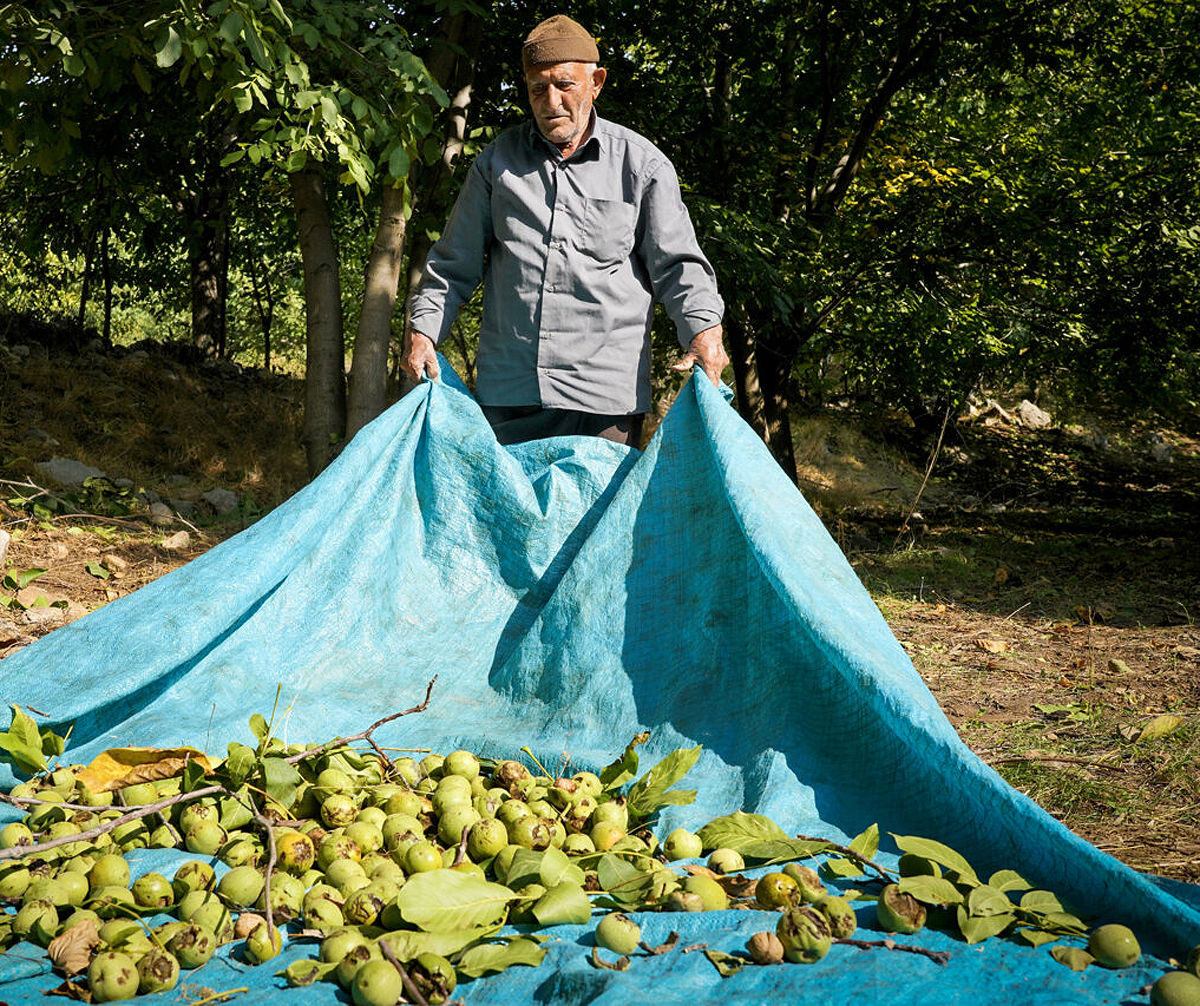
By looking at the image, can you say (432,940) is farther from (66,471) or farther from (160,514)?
(66,471)

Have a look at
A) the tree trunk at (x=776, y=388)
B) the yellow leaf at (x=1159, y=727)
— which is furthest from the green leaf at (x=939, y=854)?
the tree trunk at (x=776, y=388)

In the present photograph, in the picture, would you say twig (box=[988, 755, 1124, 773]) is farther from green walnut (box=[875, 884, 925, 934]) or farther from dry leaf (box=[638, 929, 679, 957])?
dry leaf (box=[638, 929, 679, 957])

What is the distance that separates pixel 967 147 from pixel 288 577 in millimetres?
8466

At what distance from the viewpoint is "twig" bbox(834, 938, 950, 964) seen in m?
1.67

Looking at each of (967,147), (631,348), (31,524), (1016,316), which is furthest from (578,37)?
(967,147)

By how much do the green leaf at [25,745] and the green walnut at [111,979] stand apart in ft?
3.23

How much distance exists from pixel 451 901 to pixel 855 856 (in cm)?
80

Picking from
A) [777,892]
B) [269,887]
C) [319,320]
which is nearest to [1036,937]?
[777,892]

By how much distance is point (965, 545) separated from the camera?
8828 millimetres

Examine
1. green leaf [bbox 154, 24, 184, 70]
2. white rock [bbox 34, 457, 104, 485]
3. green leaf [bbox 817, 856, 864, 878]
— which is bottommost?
green leaf [bbox 817, 856, 864, 878]

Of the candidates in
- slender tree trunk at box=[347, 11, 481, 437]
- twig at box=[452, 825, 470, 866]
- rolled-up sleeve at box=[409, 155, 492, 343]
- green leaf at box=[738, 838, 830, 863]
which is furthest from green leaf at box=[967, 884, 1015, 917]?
slender tree trunk at box=[347, 11, 481, 437]

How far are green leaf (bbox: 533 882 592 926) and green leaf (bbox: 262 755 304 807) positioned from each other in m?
0.67

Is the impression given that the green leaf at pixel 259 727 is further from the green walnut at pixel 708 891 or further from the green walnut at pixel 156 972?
the green walnut at pixel 708 891

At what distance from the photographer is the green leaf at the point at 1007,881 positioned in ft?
6.17
